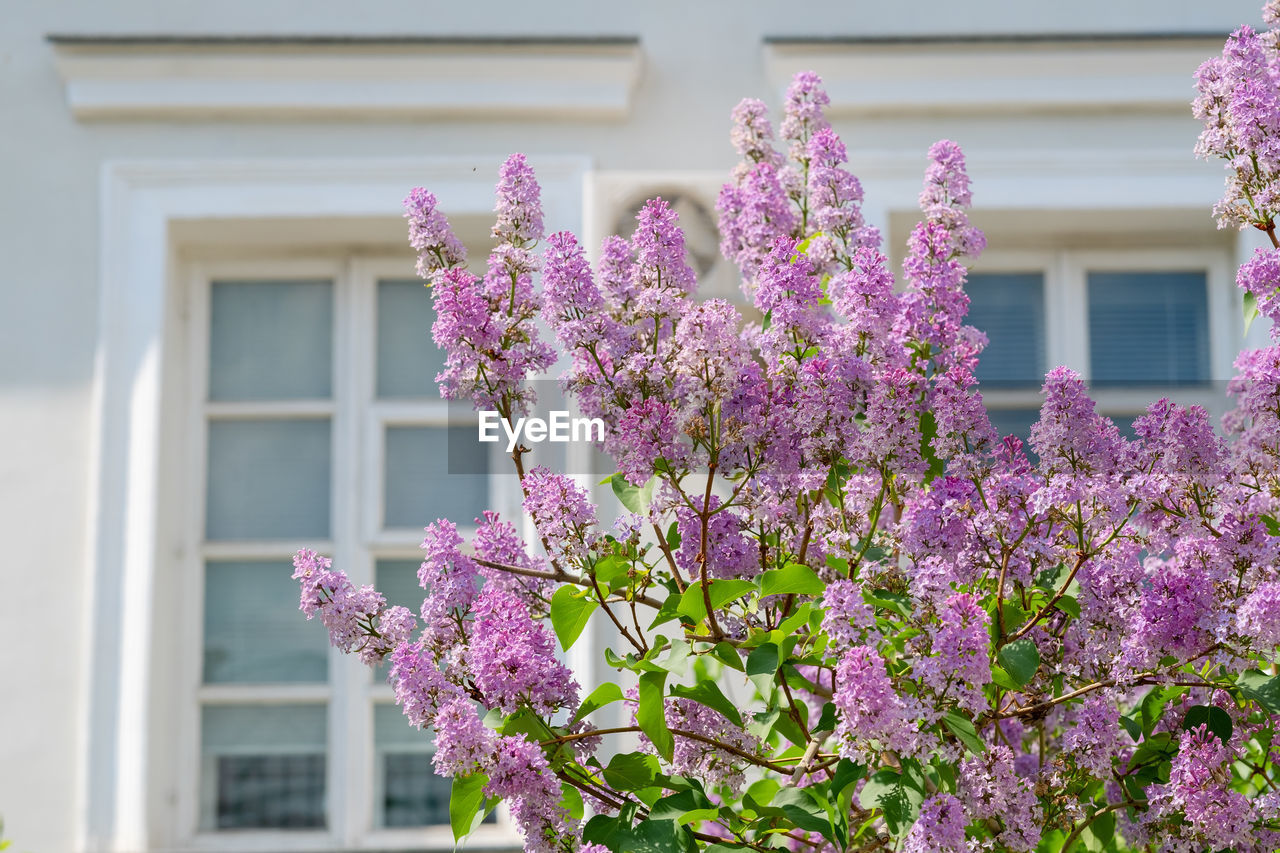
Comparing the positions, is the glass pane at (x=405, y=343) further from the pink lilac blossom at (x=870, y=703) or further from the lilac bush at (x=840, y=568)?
the pink lilac blossom at (x=870, y=703)

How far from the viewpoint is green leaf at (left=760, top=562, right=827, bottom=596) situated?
1.07m

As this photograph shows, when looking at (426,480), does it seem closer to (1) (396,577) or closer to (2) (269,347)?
(1) (396,577)

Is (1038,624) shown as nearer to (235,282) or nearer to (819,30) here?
(819,30)

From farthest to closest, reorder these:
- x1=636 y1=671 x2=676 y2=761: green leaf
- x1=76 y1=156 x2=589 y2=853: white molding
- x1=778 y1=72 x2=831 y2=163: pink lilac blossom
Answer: x1=76 y1=156 x2=589 y2=853: white molding, x1=778 y1=72 x2=831 y2=163: pink lilac blossom, x1=636 y1=671 x2=676 y2=761: green leaf

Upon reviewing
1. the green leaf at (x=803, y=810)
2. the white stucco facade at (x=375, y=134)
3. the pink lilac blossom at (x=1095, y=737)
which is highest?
the white stucco facade at (x=375, y=134)

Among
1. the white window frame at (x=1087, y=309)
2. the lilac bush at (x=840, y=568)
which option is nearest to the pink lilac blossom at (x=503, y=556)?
the lilac bush at (x=840, y=568)

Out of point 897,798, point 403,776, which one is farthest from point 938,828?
point 403,776

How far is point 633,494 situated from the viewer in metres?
1.20

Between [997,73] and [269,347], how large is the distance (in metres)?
1.87

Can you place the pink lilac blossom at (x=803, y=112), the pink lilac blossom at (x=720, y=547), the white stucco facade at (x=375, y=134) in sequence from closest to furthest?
the pink lilac blossom at (x=720, y=547)
the pink lilac blossom at (x=803, y=112)
the white stucco facade at (x=375, y=134)

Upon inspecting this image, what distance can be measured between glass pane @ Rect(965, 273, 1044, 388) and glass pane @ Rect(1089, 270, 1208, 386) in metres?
0.14

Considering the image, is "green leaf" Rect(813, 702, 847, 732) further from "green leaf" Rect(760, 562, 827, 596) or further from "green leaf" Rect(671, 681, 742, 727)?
"green leaf" Rect(760, 562, 827, 596)

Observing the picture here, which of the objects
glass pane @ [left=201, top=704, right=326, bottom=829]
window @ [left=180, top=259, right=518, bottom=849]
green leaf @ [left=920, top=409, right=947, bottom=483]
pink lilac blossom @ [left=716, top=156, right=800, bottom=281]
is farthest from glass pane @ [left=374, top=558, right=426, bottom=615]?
green leaf @ [left=920, top=409, right=947, bottom=483]

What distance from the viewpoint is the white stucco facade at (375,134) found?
3.03 meters
